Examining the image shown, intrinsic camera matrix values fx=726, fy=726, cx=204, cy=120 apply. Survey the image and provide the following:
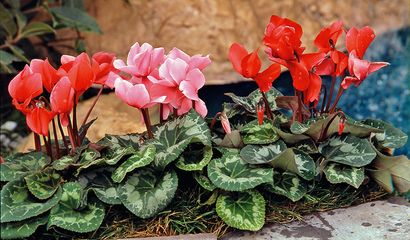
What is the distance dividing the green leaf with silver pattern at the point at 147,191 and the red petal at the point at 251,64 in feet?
1.19

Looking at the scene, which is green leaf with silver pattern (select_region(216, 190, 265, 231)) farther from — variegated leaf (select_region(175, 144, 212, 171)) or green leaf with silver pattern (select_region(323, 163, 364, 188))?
green leaf with silver pattern (select_region(323, 163, 364, 188))

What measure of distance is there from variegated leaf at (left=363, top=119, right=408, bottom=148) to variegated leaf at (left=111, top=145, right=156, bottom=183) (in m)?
0.75

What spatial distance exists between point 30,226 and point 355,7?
4.03 meters

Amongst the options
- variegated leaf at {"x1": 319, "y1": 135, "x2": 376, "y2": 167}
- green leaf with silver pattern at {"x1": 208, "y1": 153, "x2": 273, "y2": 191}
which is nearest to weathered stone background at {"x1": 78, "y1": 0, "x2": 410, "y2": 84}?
variegated leaf at {"x1": 319, "y1": 135, "x2": 376, "y2": 167}

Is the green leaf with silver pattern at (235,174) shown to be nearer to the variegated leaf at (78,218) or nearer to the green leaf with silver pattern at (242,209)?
the green leaf with silver pattern at (242,209)

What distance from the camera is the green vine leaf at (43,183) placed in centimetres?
199

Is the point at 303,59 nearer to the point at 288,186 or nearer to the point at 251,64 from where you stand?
the point at 251,64

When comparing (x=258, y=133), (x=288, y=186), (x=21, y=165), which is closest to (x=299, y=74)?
(x=258, y=133)

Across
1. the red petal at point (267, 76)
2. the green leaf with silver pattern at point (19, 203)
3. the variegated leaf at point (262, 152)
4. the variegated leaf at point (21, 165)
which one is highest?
the red petal at point (267, 76)

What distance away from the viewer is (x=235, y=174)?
208 cm

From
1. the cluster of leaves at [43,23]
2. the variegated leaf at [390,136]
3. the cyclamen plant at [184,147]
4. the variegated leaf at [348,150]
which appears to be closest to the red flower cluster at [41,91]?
the cyclamen plant at [184,147]

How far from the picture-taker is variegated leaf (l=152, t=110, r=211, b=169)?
207 cm

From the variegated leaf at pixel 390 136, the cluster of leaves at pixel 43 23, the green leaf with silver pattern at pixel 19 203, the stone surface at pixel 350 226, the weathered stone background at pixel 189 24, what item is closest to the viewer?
the green leaf with silver pattern at pixel 19 203

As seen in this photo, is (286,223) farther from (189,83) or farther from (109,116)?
(109,116)
